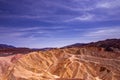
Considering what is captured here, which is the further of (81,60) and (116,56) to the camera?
(116,56)

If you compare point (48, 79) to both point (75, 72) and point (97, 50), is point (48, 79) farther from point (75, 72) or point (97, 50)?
point (97, 50)

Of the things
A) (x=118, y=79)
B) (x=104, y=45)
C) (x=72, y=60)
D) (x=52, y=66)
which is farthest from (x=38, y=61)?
(x=104, y=45)

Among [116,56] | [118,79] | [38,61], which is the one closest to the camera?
[118,79]

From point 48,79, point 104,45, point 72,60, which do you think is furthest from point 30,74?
point 104,45

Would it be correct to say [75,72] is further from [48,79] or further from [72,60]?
[48,79]

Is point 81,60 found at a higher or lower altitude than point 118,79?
higher

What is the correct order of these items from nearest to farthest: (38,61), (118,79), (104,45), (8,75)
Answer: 1. (8,75)
2. (118,79)
3. (38,61)
4. (104,45)
